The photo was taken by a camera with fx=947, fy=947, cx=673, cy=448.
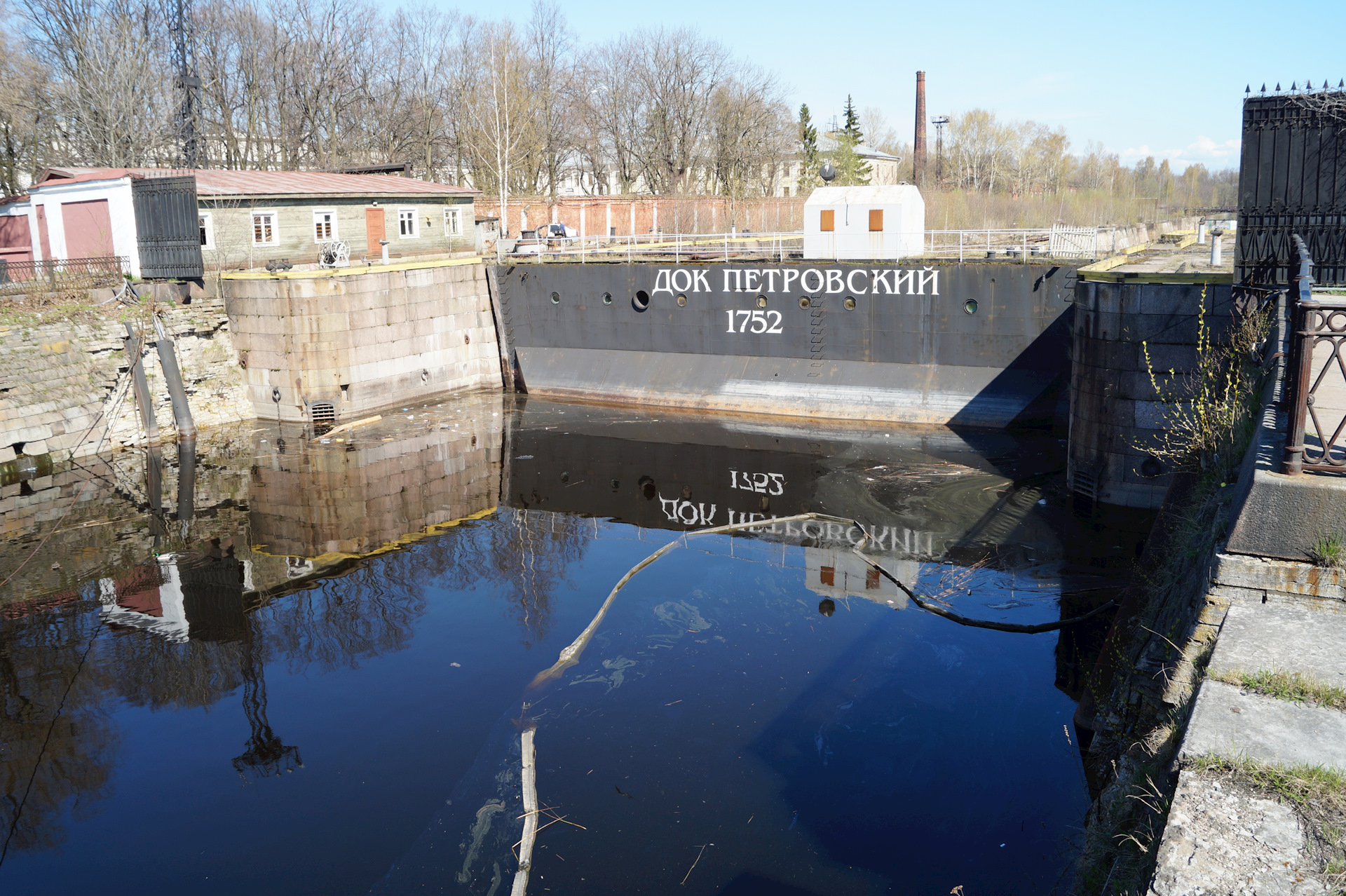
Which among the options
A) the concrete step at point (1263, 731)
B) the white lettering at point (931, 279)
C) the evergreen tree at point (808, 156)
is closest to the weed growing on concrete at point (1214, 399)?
the concrete step at point (1263, 731)

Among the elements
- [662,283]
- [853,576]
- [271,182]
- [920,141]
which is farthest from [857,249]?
[920,141]

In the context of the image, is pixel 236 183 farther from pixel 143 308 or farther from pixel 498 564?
pixel 498 564

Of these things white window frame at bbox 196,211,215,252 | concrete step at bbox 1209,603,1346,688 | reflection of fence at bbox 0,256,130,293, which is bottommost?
concrete step at bbox 1209,603,1346,688

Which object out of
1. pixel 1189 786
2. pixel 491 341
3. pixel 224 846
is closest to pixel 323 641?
pixel 224 846

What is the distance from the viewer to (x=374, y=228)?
94.9 feet

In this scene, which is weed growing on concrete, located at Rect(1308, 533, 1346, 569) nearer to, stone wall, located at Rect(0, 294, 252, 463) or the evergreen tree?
stone wall, located at Rect(0, 294, 252, 463)

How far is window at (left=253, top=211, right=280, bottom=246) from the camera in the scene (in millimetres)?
26000

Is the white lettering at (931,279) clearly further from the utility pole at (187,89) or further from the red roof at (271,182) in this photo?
the utility pole at (187,89)

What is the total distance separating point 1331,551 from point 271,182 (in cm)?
2795

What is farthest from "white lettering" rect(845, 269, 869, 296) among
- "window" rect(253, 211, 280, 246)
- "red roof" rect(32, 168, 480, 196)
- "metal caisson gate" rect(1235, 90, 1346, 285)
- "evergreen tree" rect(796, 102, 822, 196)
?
"evergreen tree" rect(796, 102, 822, 196)

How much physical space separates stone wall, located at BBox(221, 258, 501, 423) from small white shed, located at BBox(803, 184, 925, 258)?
10054mm

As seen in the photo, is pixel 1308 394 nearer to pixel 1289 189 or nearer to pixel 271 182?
pixel 1289 189

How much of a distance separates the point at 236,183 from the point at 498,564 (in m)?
17.5

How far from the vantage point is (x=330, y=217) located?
2780 cm
